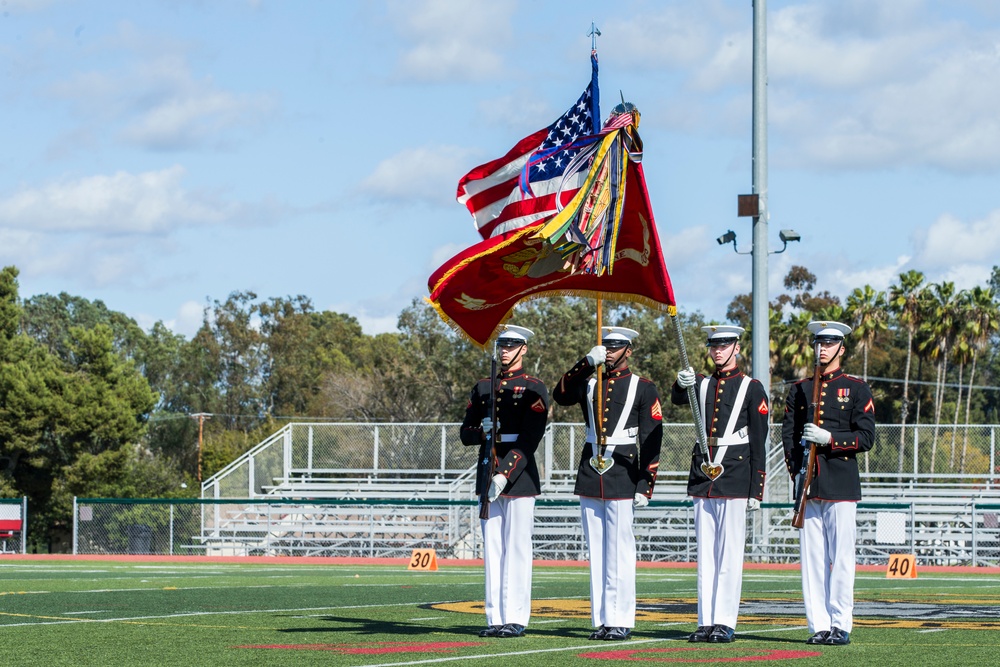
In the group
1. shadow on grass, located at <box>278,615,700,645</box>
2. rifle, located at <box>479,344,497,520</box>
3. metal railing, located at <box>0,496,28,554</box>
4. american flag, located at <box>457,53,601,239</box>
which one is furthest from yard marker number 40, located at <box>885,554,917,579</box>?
metal railing, located at <box>0,496,28,554</box>

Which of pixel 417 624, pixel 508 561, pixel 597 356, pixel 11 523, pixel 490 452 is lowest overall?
pixel 11 523

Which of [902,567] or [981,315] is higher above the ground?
[981,315]

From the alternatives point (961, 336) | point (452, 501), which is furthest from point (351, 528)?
point (961, 336)

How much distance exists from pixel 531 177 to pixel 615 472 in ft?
6.69

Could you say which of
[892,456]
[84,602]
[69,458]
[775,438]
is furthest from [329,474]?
[84,602]

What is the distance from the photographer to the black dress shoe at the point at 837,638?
9.03 m

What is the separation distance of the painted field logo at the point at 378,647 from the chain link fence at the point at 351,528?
1722 cm

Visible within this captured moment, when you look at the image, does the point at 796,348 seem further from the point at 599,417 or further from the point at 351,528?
the point at 599,417

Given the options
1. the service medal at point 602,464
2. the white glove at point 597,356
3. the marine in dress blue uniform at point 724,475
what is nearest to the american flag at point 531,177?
the white glove at point 597,356

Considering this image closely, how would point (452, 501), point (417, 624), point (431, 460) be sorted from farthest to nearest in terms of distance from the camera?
point (431, 460), point (452, 501), point (417, 624)

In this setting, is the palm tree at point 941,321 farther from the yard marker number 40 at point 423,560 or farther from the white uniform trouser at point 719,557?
the white uniform trouser at point 719,557

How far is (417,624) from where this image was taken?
1069 centimetres

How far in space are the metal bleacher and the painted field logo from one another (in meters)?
15.6

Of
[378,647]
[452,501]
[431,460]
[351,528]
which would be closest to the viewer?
[378,647]
